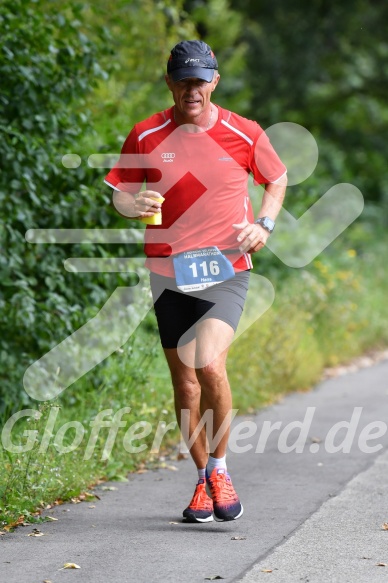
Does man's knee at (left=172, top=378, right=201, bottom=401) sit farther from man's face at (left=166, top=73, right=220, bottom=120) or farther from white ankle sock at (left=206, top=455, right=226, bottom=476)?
man's face at (left=166, top=73, right=220, bottom=120)

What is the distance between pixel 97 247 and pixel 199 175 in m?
2.37

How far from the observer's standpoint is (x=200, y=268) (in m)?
5.81

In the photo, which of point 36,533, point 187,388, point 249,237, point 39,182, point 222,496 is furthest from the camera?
point 39,182

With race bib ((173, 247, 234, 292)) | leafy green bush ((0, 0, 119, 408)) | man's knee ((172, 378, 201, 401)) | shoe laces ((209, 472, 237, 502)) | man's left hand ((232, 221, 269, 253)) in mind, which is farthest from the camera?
leafy green bush ((0, 0, 119, 408))

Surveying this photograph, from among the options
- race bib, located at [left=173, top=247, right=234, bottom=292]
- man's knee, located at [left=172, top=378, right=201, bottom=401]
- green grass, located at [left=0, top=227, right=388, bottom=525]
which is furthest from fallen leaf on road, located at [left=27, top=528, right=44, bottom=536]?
race bib, located at [left=173, top=247, right=234, bottom=292]

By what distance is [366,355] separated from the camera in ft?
47.3

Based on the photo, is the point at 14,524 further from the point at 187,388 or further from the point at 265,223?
the point at 265,223

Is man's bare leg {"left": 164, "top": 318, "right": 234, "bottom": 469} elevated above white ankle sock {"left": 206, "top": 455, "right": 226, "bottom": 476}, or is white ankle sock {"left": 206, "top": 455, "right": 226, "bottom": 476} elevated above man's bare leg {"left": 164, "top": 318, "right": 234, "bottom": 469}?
man's bare leg {"left": 164, "top": 318, "right": 234, "bottom": 469}

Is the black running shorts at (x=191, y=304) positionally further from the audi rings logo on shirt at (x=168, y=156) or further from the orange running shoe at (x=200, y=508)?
the orange running shoe at (x=200, y=508)

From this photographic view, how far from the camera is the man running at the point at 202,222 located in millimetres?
5773

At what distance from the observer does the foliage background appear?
7516 millimetres

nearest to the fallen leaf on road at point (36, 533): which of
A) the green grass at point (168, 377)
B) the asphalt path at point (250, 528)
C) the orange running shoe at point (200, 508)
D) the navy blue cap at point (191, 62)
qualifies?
the asphalt path at point (250, 528)

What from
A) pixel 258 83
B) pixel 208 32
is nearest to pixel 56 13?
pixel 208 32

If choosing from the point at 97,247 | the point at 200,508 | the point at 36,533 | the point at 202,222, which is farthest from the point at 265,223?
the point at 97,247
